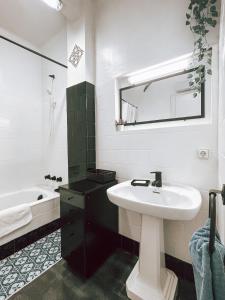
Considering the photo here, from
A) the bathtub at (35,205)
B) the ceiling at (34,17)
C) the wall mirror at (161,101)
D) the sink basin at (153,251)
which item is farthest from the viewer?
the ceiling at (34,17)

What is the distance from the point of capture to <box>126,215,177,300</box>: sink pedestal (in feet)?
3.45

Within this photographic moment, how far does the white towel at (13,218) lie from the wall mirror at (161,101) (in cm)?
148

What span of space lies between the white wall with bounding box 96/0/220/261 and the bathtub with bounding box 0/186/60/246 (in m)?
0.88

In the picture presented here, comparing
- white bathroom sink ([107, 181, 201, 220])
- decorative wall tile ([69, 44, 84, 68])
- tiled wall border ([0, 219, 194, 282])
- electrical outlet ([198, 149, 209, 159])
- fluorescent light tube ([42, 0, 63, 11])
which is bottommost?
tiled wall border ([0, 219, 194, 282])

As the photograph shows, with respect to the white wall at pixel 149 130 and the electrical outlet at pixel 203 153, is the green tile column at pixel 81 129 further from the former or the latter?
the electrical outlet at pixel 203 153

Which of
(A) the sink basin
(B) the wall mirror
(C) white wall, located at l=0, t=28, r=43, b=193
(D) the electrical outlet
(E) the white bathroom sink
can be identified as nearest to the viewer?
(E) the white bathroom sink

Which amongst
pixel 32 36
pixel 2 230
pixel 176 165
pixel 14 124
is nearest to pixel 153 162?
pixel 176 165

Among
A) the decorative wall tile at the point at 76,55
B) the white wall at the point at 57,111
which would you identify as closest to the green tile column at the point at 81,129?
the decorative wall tile at the point at 76,55

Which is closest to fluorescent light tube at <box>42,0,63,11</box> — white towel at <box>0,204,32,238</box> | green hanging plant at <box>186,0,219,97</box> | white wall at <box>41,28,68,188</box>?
white wall at <box>41,28,68,188</box>

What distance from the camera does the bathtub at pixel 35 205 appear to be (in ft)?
5.36

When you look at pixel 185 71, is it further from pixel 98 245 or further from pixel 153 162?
pixel 98 245

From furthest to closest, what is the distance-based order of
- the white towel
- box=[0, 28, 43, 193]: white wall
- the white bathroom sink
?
box=[0, 28, 43, 193]: white wall < the white towel < the white bathroom sink

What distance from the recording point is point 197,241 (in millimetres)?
496

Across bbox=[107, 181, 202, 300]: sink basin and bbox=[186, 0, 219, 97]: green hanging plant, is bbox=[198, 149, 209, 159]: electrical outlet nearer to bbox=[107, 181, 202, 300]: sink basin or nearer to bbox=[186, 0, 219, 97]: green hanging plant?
bbox=[107, 181, 202, 300]: sink basin
